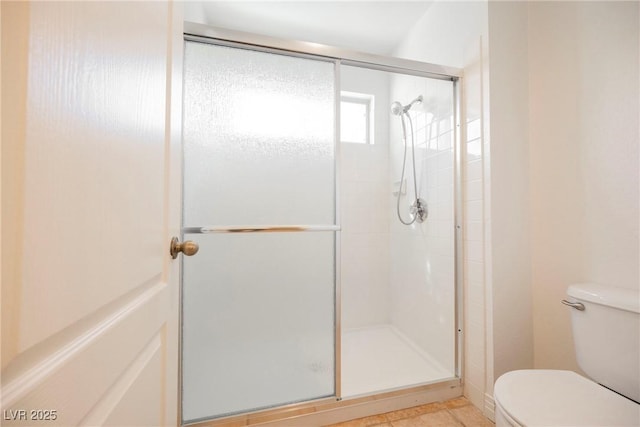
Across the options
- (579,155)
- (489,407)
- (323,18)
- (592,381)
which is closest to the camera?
Result: (592,381)

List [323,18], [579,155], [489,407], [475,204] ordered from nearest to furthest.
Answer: [579,155] < [489,407] < [475,204] < [323,18]

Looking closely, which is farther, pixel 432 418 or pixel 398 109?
pixel 398 109

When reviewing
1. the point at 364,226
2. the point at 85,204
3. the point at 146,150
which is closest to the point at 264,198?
the point at 146,150

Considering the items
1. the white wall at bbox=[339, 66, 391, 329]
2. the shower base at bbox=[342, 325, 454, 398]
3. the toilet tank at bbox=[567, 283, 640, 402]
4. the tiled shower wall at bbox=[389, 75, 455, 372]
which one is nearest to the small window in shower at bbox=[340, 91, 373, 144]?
the white wall at bbox=[339, 66, 391, 329]

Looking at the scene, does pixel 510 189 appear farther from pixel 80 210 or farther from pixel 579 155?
pixel 80 210

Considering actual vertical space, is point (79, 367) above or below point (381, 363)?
above

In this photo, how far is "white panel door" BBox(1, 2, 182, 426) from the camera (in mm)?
250

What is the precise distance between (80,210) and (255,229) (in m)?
0.94

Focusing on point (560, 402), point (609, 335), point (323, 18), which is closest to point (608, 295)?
point (609, 335)

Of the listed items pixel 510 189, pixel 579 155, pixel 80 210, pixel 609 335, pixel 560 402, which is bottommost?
pixel 560 402

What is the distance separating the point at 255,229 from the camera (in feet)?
4.18

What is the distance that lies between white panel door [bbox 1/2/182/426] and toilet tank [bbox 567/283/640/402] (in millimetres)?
1494

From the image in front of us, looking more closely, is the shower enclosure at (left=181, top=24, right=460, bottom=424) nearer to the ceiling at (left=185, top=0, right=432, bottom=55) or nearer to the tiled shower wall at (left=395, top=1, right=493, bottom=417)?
the tiled shower wall at (left=395, top=1, right=493, bottom=417)

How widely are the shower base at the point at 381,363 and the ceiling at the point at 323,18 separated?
243 centimetres
